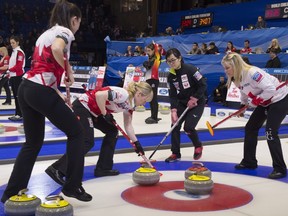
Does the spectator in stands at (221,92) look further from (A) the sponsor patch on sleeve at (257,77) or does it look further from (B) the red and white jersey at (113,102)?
(B) the red and white jersey at (113,102)

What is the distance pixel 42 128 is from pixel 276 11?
1422 centimetres

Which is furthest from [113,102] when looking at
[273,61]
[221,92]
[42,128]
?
[221,92]

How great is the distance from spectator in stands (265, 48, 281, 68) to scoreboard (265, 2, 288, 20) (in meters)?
4.74

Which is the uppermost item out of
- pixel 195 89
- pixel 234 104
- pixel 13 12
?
pixel 13 12

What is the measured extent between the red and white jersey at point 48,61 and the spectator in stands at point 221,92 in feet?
32.6

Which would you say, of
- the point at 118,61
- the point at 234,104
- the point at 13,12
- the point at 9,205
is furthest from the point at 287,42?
the point at 13,12

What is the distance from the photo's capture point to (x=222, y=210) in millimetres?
3379

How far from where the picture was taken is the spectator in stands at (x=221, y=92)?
12.9m

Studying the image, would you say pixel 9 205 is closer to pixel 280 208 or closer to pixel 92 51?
pixel 280 208

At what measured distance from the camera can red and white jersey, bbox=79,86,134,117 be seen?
414 centimetres

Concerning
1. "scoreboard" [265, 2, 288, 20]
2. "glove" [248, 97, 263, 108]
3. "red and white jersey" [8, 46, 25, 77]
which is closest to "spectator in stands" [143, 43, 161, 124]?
"red and white jersey" [8, 46, 25, 77]

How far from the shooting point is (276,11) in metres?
16.0

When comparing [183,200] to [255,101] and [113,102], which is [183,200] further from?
[255,101]

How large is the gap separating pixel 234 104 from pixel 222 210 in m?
8.86
